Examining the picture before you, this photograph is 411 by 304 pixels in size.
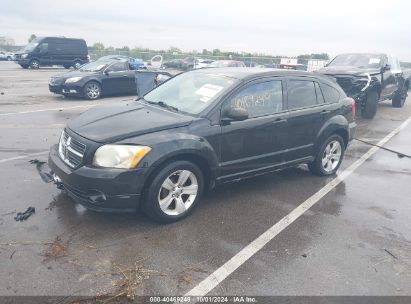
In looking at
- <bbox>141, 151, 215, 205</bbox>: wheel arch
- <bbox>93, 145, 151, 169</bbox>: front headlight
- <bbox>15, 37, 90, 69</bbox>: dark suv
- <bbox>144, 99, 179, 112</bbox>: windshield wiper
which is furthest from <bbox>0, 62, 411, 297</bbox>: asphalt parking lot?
<bbox>15, 37, 90, 69</bbox>: dark suv

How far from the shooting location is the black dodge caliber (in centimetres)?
370

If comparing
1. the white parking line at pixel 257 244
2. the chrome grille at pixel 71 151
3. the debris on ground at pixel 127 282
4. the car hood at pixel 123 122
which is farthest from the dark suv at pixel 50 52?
the debris on ground at pixel 127 282

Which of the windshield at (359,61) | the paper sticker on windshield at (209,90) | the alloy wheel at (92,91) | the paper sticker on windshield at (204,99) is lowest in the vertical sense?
the alloy wheel at (92,91)

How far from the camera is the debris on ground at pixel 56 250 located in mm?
3323

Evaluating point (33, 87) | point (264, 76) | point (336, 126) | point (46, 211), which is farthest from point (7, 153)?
point (33, 87)

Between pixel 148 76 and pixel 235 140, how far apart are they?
26.9 feet

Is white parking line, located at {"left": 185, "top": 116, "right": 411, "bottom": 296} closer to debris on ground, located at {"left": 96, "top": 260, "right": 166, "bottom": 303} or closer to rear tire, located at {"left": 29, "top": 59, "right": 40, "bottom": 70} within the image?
debris on ground, located at {"left": 96, "top": 260, "right": 166, "bottom": 303}

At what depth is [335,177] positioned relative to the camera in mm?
5949

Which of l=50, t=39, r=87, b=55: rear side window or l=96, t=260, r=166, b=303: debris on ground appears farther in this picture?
l=50, t=39, r=87, b=55: rear side window

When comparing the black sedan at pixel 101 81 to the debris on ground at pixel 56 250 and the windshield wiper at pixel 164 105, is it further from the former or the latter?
the debris on ground at pixel 56 250

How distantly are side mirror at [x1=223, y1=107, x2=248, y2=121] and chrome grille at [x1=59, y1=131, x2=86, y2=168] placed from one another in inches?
63.9

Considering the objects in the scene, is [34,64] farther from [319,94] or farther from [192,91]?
[319,94]

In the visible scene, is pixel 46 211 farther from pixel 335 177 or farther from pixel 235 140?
pixel 335 177

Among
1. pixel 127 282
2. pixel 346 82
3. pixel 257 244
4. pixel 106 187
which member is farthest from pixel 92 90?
pixel 127 282
